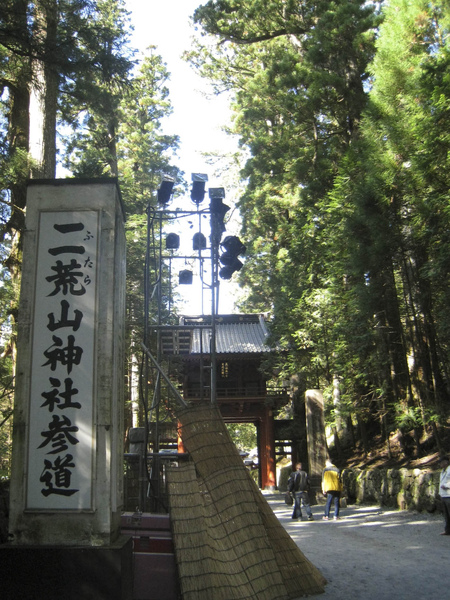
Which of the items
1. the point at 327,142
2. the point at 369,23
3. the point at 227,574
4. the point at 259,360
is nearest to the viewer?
the point at 227,574

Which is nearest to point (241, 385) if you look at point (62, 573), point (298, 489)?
point (298, 489)

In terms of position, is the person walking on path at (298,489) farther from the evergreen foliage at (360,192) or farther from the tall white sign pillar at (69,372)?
the tall white sign pillar at (69,372)

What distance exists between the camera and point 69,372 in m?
3.54

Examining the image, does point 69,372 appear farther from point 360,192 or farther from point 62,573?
point 360,192

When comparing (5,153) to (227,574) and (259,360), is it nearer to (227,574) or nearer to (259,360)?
(227,574)

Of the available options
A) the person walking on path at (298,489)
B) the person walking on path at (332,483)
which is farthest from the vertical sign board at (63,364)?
the person walking on path at (298,489)

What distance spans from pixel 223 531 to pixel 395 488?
310 inches

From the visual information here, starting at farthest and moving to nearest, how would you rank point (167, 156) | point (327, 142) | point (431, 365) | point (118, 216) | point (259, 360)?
point (167, 156), point (259, 360), point (327, 142), point (431, 365), point (118, 216)

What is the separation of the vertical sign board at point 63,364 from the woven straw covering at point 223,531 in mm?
715

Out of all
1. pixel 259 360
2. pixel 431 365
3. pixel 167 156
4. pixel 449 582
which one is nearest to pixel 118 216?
pixel 449 582

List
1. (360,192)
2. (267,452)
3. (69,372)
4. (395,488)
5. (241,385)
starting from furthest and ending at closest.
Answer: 1. (241,385)
2. (267,452)
3. (395,488)
4. (360,192)
5. (69,372)

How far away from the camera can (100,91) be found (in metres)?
7.70

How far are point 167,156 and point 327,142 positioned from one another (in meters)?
10.1

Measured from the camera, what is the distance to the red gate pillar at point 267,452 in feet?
59.8
